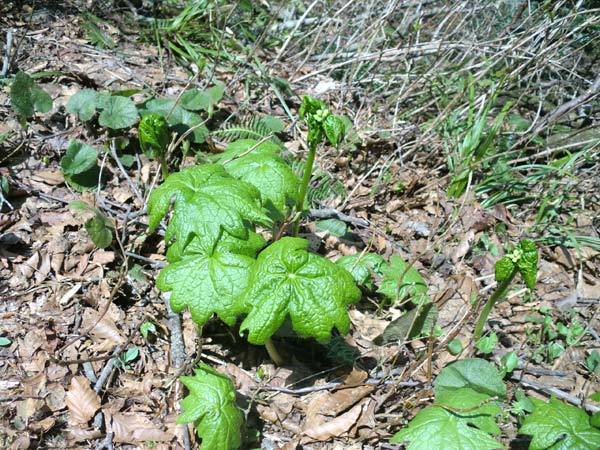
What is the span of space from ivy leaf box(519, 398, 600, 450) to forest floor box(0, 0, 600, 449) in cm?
39

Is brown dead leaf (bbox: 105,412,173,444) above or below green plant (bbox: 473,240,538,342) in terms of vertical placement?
below

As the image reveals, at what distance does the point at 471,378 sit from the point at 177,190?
1.48 metres

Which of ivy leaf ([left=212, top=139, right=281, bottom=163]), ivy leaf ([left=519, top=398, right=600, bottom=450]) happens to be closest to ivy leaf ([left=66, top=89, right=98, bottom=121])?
ivy leaf ([left=212, top=139, right=281, bottom=163])

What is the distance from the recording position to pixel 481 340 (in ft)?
8.63

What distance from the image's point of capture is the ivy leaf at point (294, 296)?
195cm

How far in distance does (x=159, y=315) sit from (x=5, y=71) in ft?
7.09

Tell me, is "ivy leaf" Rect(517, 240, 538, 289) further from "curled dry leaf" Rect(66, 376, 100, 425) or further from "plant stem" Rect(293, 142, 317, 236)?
"curled dry leaf" Rect(66, 376, 100, 425)

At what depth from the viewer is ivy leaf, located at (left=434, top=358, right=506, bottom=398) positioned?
7.38 feet

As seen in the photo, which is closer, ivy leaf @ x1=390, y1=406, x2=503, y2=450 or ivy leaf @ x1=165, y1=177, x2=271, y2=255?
ivy leaf @ x1=390, y1=406, x2=503, y2=450

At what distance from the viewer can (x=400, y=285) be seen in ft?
8.82

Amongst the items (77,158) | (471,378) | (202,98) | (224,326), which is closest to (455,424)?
(471,378)

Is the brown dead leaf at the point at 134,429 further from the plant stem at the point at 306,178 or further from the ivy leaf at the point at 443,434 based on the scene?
the plant stem at the point at 306,178

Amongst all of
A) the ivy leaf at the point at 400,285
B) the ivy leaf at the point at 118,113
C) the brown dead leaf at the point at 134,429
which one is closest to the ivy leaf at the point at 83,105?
the ivy leaf at the point at 118,113

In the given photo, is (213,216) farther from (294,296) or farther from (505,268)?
(505,268)
